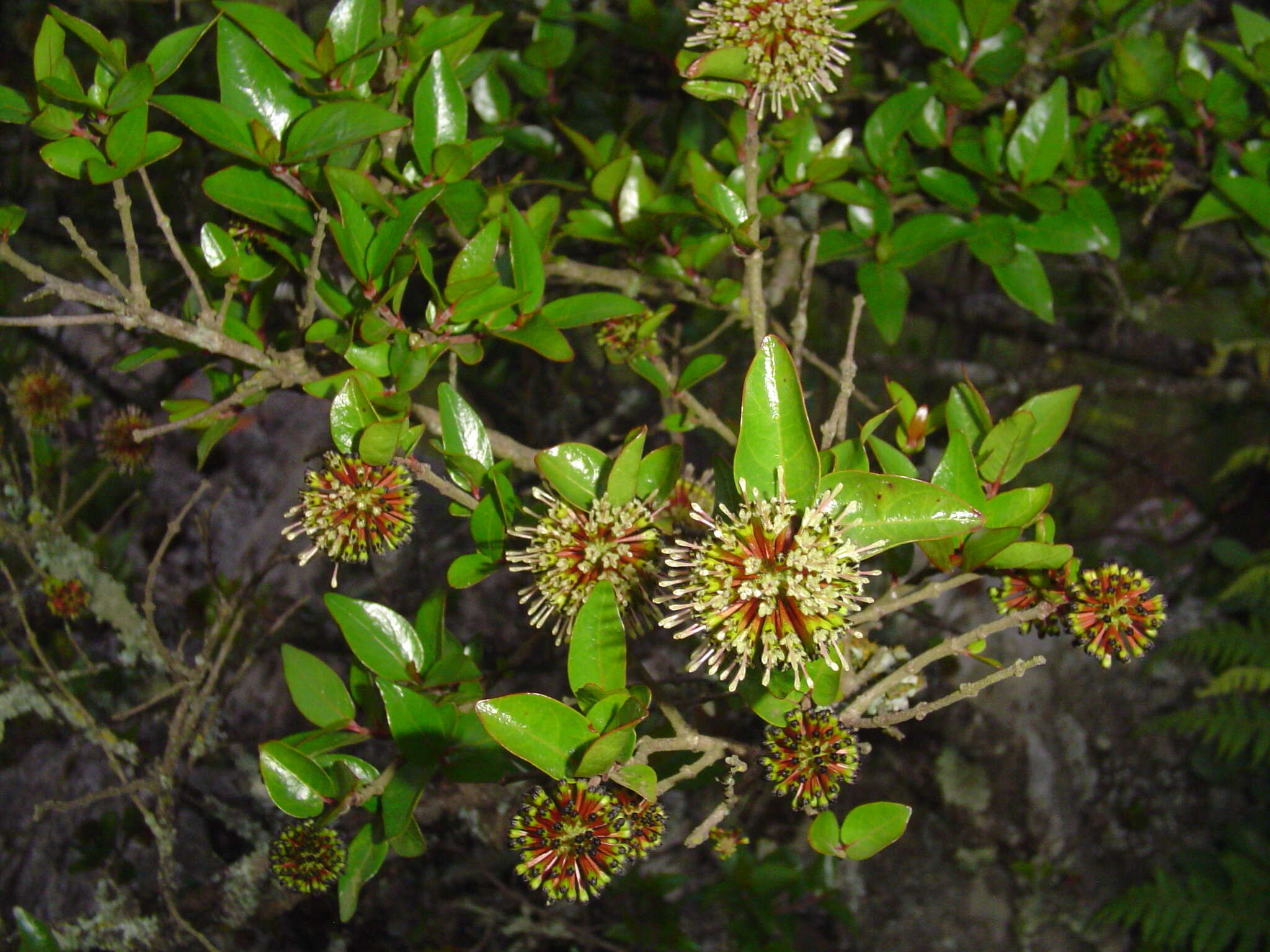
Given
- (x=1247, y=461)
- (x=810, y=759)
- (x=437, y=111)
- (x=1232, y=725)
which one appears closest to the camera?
(x=810, y=759)

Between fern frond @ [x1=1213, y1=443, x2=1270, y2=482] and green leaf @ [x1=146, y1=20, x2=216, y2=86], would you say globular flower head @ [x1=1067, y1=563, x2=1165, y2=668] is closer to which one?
green leaf @ [x1=146, y1=20, x2=216, y2=86]

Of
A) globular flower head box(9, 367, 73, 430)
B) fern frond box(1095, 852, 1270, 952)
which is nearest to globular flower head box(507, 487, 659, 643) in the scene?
globular flower head box(9, 367, 73, 430)

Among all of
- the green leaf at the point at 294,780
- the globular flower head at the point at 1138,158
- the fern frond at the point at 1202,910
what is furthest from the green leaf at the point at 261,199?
the fern frond at the point at 1202,910

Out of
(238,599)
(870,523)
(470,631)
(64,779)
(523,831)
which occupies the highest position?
(870,523)

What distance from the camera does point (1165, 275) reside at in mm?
2309

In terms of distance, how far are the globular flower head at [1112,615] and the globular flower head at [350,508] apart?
0.66 meters

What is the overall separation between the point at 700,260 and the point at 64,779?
1.50 m

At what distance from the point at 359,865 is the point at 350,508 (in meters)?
0.37

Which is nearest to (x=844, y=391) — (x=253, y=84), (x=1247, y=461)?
(x=253, y=84)

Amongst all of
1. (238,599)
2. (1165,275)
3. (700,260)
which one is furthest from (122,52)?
(1165,275)

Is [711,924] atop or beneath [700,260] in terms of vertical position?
beneath

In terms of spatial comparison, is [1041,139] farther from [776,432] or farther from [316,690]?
[316,690]

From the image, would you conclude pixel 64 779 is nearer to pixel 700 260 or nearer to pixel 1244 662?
pixel 700 260

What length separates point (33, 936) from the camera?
1.11 meters
